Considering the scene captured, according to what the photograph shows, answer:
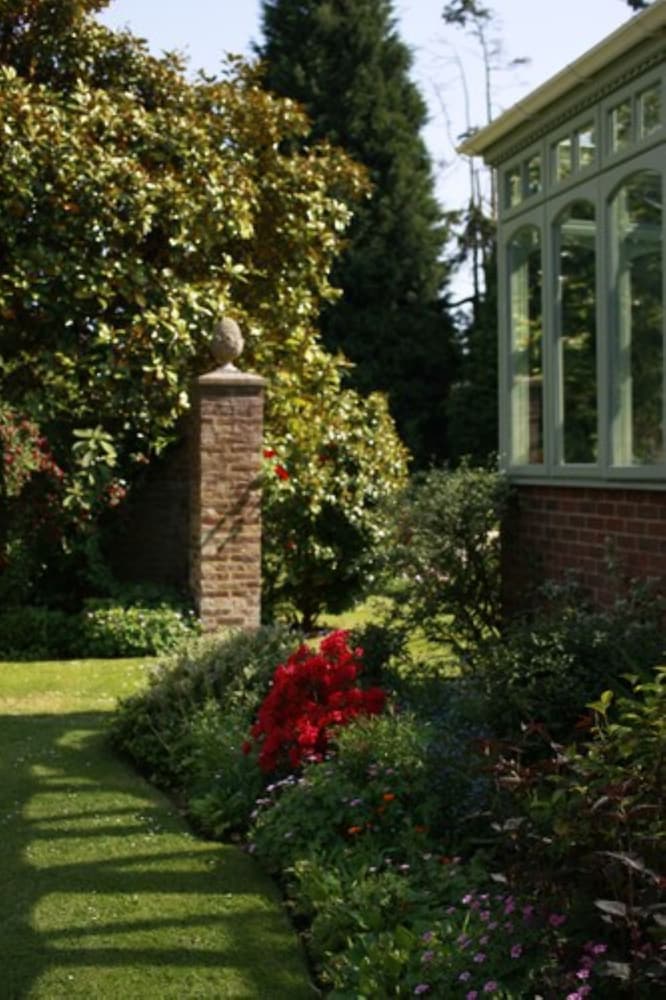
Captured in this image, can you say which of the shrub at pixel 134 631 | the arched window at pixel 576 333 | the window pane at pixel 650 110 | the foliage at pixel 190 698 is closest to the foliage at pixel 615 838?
the foliage at pixel 190 698

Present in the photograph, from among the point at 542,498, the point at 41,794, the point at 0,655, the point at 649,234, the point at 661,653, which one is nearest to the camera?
the point at 661,653

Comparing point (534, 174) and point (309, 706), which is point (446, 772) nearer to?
point (309, 706)

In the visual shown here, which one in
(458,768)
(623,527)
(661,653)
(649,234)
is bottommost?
(458,768)

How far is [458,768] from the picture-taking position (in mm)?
4879

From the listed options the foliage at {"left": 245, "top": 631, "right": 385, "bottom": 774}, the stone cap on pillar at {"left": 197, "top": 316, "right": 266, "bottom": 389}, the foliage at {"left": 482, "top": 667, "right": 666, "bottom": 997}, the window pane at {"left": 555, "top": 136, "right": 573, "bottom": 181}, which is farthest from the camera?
the stone cap on pillar at {"left": 197, "top": 316, "right": 266, "bottom": 389}

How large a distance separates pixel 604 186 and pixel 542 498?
1.94m

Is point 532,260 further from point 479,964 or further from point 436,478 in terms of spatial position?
point 479,964

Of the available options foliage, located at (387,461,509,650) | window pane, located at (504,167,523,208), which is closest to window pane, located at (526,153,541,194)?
window pane, located at (504,167,523,208)

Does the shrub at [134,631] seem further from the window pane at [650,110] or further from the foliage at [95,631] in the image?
the window pane at [650,110]

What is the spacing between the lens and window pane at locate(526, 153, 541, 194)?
27.5 feet

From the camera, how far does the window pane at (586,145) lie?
24.8 feet

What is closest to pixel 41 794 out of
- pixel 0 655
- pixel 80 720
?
pixel 80 720

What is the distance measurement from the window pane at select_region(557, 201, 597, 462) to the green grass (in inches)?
125

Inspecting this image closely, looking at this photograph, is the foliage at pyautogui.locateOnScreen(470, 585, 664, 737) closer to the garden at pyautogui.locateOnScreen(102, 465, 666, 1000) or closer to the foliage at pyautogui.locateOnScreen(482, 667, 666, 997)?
the garden at pyautogui.locateOnScreen(102, 465, 666, 1000)
